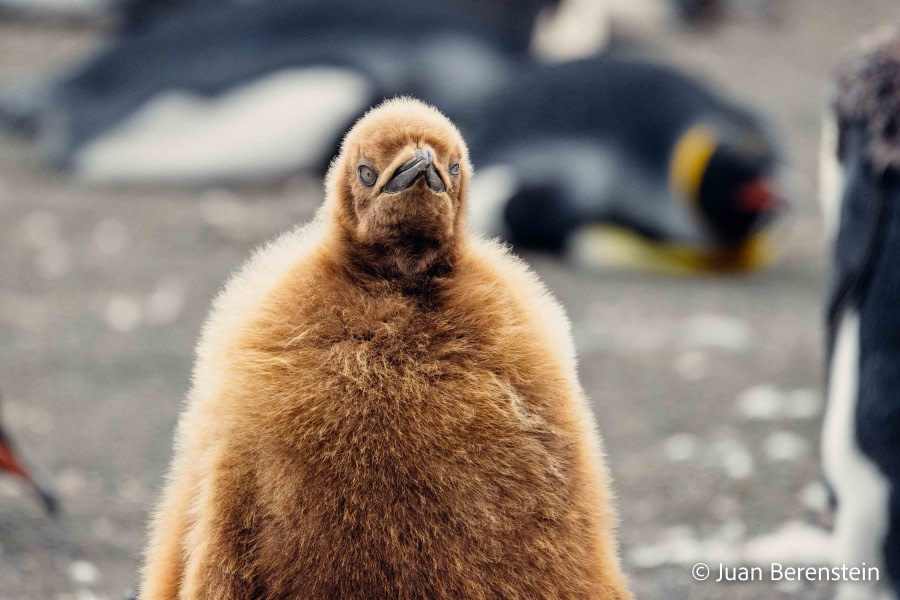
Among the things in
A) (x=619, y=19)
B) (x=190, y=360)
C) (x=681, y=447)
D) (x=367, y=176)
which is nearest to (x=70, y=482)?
(x=190, y=360)

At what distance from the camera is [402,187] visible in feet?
4.25

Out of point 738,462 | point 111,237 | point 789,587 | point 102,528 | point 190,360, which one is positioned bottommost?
point 789,587

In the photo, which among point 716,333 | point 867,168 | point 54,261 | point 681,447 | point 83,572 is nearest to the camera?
point 83,572

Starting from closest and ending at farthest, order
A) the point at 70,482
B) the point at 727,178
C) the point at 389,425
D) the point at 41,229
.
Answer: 1. the point at 389,425
2. the point at 70,482
3. the point at 41,229
4. the point at 727,178

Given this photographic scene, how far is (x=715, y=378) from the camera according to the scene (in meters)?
3.37

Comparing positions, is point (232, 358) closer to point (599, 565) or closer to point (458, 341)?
point (458, 341)

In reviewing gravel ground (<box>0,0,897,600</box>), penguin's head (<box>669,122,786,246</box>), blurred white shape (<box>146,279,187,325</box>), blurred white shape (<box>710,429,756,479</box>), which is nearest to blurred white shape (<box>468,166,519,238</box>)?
gravel ground (<box>0,0,897,600</box>)

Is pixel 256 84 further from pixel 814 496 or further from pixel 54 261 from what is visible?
pixel 814 496

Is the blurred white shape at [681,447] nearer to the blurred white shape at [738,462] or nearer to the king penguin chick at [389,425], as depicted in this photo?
the blurred white shape at [738,462]

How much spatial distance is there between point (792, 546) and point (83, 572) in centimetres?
135

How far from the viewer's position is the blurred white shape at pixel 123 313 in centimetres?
366

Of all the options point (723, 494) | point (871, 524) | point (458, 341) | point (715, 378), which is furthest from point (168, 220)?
point (458, 341)

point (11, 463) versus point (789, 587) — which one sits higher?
point (11, 463)

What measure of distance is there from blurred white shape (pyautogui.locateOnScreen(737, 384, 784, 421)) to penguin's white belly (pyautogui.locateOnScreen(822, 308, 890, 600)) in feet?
2.44
